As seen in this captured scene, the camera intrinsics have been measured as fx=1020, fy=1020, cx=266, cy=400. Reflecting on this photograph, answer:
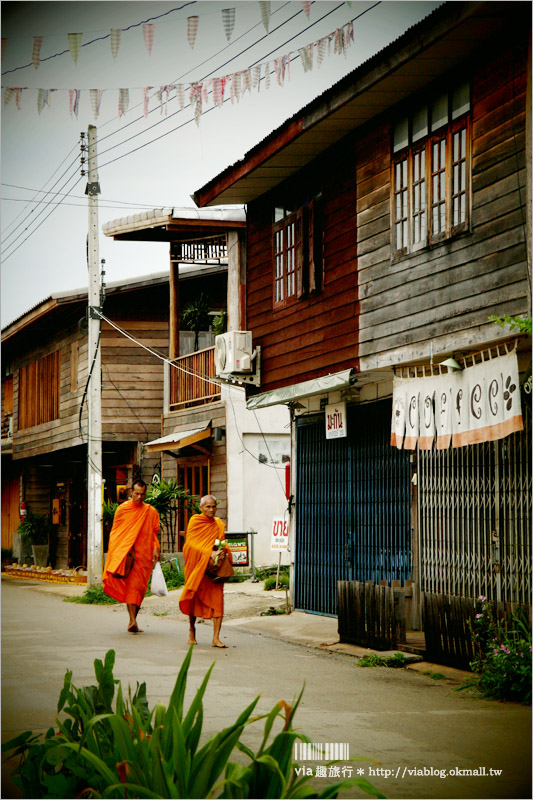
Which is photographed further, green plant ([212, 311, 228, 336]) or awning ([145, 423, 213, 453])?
green plant ([212, 311, 228, 336])

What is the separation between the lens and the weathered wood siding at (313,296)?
473 inches

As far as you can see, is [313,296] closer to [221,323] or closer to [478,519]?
[478,519]

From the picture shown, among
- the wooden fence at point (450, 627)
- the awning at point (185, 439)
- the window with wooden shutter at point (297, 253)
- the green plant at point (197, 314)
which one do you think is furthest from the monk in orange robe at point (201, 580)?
the green plant at point (197, 314)

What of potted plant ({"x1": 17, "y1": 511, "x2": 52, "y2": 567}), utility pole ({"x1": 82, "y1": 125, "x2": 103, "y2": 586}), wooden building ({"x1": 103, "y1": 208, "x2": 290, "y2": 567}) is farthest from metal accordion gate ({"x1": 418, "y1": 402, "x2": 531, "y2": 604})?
potted plant ({"x1": 17, "y1": 511, "x2": 52, "y2": 567})

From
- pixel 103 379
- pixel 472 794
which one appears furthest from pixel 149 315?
pixel 472 794

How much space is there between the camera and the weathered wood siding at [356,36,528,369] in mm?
8719

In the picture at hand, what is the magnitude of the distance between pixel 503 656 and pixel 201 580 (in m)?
4.47

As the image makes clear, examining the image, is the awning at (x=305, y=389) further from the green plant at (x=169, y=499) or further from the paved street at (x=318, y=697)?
the green plant at (x=169, y=499)

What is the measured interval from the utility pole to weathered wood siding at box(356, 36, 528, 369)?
8482 mm

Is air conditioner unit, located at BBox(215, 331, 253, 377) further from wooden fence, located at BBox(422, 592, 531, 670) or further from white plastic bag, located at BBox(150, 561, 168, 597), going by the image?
wooden fence, located at BBox(422, 592, 531, 670)

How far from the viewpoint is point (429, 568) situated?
1035 cm

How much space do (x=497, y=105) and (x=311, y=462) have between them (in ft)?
21.9

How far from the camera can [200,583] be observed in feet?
38.2

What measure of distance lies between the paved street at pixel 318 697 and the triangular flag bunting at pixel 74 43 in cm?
436
